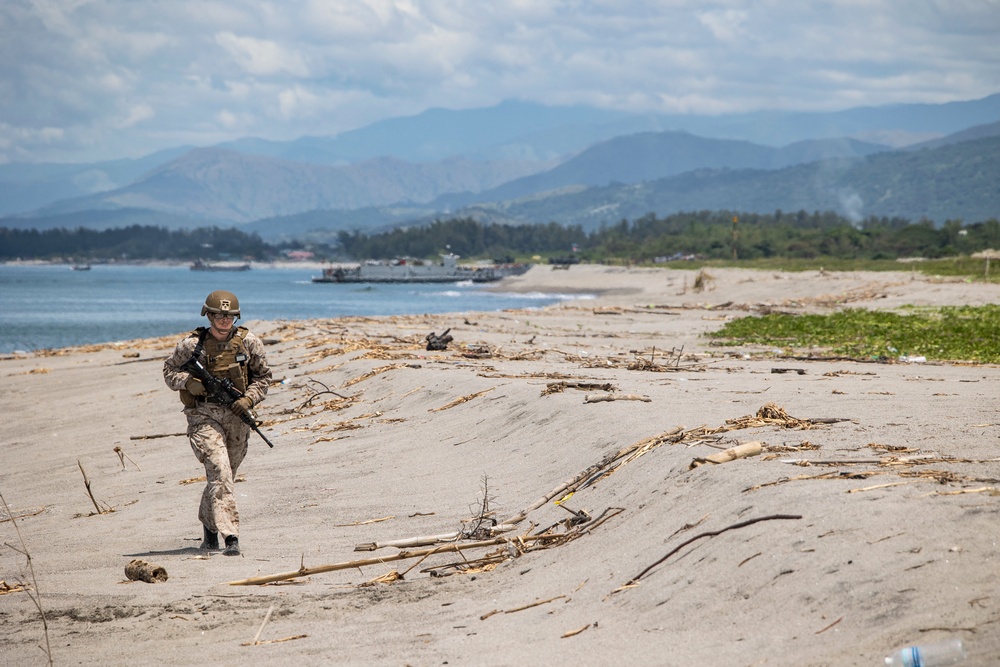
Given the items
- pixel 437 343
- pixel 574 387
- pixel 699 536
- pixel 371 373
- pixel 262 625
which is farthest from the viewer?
pixel 437 343

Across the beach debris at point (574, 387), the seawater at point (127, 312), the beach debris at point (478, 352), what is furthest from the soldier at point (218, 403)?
the seawater at point (127, 312)

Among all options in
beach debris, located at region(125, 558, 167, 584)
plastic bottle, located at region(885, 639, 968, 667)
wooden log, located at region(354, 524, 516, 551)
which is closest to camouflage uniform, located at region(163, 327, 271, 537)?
beach debris, located at region(125, 558, 167, 584)

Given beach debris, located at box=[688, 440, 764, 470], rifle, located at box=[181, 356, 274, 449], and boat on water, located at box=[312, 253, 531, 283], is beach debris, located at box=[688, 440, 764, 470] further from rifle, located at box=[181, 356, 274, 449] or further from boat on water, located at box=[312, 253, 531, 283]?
boat on water, located at box=[312, 253, 531, 283]

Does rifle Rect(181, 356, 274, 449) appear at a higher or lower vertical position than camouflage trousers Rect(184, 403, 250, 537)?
higher

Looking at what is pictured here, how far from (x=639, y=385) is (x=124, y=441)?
7.07 meters

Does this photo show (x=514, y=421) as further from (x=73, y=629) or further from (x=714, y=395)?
(x=73, y=629)

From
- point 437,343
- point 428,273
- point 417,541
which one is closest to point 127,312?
point 437,343

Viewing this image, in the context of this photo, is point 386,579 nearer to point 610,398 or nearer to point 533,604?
point 533,604

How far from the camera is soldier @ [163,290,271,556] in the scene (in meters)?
8.77

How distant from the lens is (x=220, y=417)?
29.5ft

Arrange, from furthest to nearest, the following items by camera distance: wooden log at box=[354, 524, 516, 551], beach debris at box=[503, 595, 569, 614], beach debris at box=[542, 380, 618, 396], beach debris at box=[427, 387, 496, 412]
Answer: beach debris at box=[427, 387, 496, 412]
beach debris at box=[542, 380, 618, 396]
wooden log at box=[354, 524, 516, 551]
beach debris at box=[503, 595, 569, 614]

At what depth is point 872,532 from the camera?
5992 mm

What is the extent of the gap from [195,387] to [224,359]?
0.36 metres

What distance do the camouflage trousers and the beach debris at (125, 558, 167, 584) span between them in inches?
34.8
